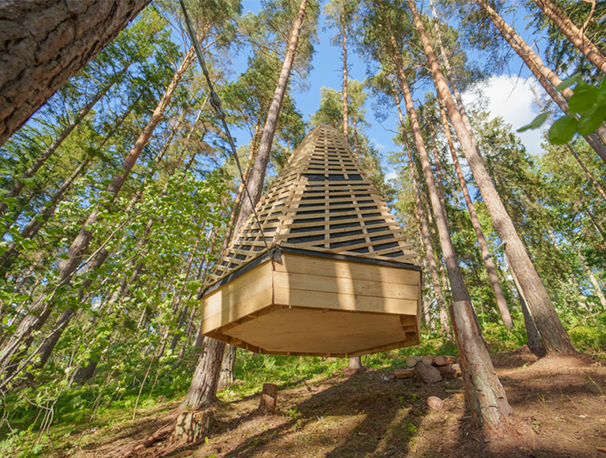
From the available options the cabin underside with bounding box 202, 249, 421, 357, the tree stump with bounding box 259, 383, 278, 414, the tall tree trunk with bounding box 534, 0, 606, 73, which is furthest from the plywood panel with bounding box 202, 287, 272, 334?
the tall tree trunk with bounding box 534, 0, 606, 73

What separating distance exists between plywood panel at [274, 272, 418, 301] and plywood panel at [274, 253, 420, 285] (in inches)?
1.7

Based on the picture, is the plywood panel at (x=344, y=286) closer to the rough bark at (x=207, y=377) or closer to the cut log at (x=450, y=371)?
the rough bark at (x=207, y=377)

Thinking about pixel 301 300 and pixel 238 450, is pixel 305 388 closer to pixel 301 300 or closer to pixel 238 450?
pixel 238 450

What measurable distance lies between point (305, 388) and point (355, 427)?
285 centimetres

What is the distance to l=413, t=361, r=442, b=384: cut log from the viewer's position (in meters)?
5.59

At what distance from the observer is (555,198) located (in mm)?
17250

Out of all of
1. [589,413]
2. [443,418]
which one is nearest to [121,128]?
[443,418]

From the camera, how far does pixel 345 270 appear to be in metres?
3.18

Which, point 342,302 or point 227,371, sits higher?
point 342,302

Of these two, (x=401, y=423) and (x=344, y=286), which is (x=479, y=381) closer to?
(x=401, y=423)

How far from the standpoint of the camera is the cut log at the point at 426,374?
559 cm

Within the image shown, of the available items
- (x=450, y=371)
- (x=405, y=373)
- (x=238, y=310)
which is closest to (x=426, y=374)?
(x=405, y=373)

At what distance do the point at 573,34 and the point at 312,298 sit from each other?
34.6 ft

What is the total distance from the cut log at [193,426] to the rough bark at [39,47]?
4648 millimetres
